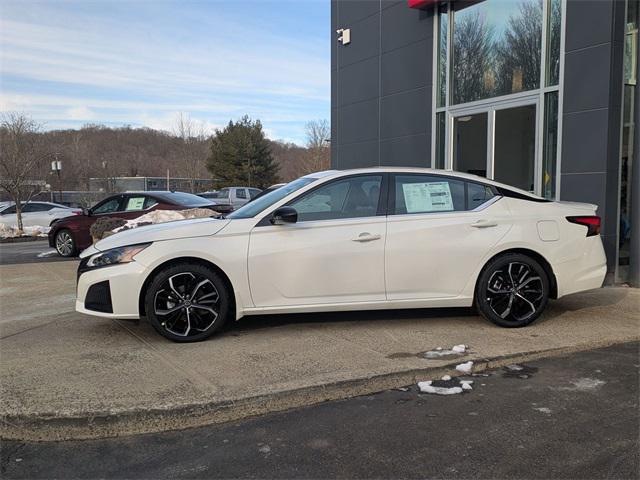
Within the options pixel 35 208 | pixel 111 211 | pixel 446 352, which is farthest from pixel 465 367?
pixel 35 208

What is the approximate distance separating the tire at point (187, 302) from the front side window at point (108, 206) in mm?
8138

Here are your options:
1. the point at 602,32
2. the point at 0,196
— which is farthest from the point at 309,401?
the point at 0,196

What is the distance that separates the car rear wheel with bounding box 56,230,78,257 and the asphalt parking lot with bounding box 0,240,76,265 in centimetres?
18

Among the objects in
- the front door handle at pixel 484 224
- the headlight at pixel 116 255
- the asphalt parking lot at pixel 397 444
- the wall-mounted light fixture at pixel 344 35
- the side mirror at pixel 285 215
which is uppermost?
the wall-mounted light fixture at pixel 344 35

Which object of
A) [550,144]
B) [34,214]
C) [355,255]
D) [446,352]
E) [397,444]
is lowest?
[397,444]

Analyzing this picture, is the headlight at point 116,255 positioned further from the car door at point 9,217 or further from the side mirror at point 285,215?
the car door at point 9,217

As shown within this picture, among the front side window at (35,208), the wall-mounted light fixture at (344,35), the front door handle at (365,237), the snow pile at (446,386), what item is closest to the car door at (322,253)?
the front door handle at (365,237)

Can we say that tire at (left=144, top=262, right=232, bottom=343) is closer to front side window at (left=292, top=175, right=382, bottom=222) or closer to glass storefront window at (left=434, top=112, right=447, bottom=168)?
front side window at (left=292, top=175, right=382, bottom=222)

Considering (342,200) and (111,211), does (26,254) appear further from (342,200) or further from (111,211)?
(342,200)

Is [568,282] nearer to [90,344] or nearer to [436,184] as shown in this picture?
[436,184]

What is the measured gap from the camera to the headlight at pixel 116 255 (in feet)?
16.2

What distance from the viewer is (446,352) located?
4715 millimetres

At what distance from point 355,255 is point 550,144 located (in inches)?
194

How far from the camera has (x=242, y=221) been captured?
5.12 metres
